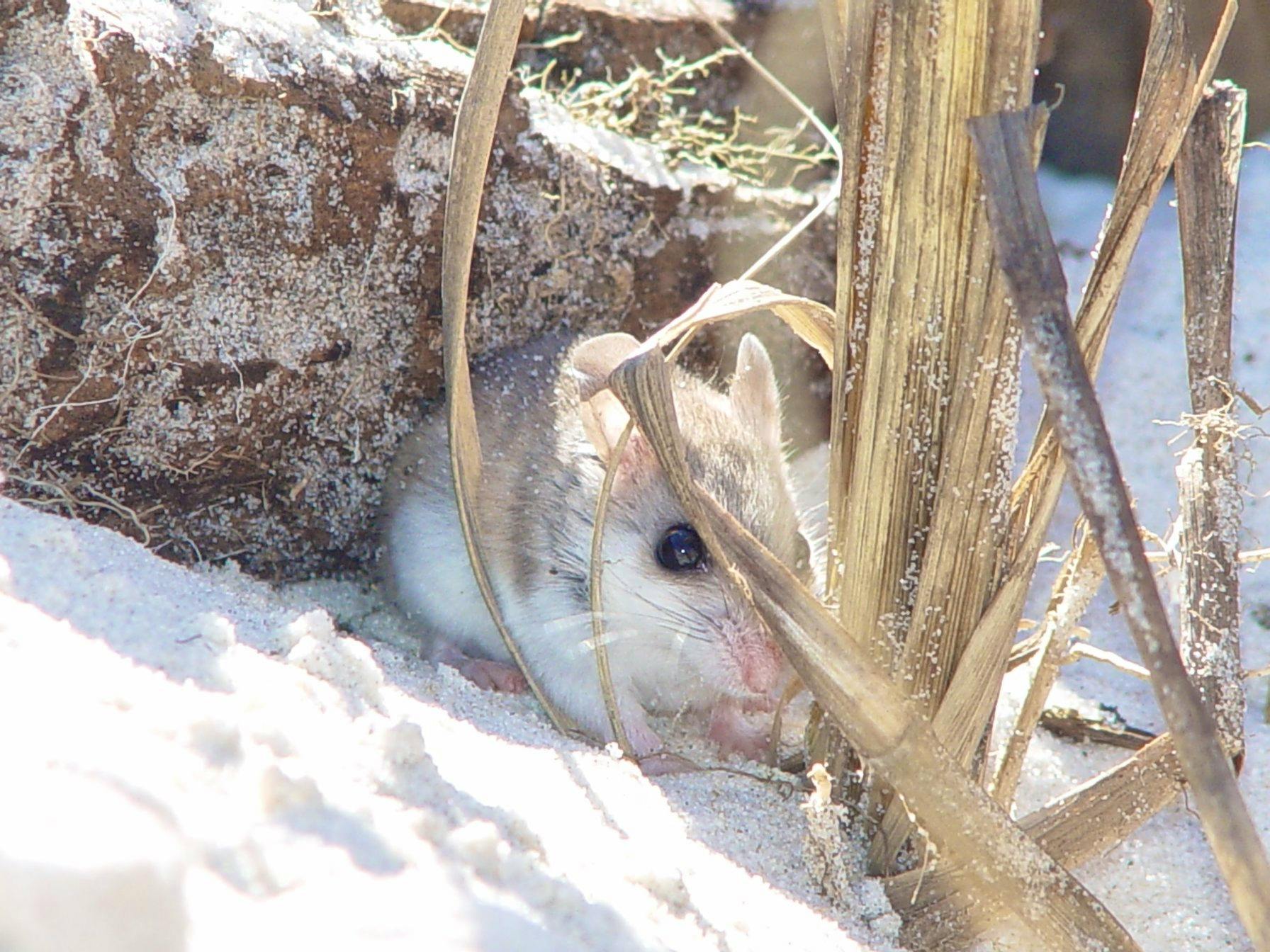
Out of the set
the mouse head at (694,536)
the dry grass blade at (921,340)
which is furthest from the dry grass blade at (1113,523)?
the mouse head at (694,536)

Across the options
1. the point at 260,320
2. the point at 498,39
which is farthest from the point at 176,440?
the point at 498,39

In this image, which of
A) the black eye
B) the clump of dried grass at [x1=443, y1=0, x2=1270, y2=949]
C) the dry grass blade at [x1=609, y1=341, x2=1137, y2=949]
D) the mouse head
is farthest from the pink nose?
the dry grass blade at [x1=609, y1=341, x2=1137, y2=949]

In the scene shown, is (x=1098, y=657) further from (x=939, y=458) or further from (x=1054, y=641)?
(x=939, y=458)

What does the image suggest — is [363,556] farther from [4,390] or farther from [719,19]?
[719,19]

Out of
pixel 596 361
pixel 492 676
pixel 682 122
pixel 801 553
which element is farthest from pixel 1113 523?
pixel 682 122

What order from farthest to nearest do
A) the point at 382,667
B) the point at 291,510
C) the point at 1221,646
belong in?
the point at 291,510 → the point at 382,667 → the point at 1221,646

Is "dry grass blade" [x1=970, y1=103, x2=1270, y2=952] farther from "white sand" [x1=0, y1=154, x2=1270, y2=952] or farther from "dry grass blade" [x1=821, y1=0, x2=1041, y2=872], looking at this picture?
"white sand" [x1=0, y1=154, x2=1270, y2=952]

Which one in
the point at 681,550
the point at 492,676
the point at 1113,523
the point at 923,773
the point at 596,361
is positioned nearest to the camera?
the point at 1113,523
